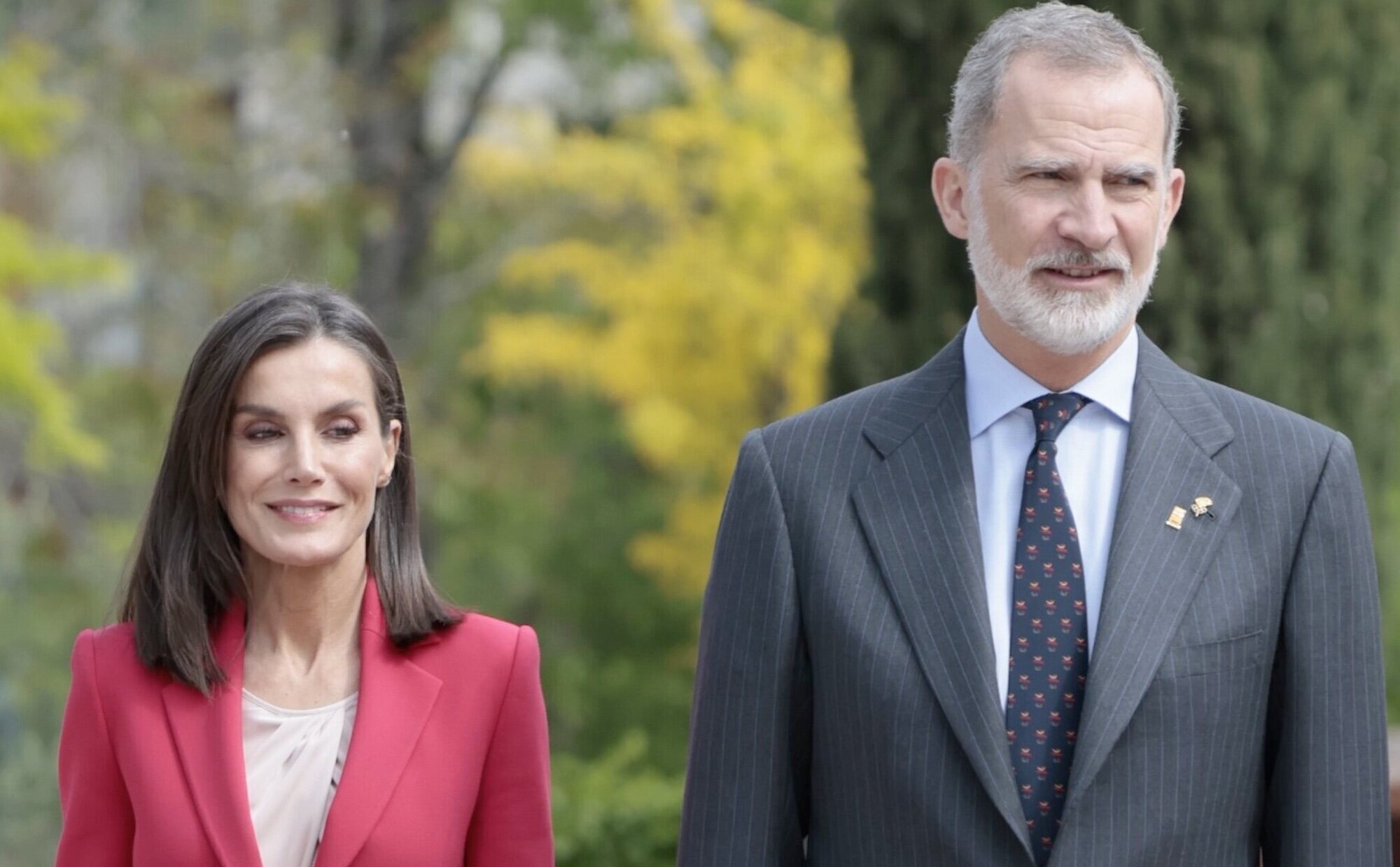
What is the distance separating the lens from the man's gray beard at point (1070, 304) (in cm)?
294

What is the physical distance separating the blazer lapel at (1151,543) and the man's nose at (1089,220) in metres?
0.28

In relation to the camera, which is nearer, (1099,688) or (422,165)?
(1099,688)

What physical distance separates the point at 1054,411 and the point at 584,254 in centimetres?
897

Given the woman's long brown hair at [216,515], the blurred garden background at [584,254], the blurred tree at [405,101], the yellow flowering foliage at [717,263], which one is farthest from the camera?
the blurred tree at [405,101]

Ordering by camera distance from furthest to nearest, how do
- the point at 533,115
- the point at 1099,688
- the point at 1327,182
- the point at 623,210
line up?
the point at 533,115 < the point at 623,210 < the point at 1327,182 < the point at 1099,688

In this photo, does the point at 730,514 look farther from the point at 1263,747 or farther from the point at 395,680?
the point at 1263,747

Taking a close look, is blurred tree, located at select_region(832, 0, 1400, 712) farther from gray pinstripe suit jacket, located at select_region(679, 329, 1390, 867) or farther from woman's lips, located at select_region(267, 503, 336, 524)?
woman's lips, located at select_region(267, 503, 336, 524)

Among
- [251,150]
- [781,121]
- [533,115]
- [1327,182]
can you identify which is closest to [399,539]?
[1327,182]

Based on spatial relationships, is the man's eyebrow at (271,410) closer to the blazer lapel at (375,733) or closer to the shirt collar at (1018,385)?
the blazer lapel at (375,733)

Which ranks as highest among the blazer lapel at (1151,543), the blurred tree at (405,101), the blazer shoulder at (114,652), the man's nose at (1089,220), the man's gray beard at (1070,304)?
the blurred tree at (405,101)

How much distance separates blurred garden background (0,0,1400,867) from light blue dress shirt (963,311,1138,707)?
9.88 ft

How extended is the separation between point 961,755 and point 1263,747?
46cm

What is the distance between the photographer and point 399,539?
331cm

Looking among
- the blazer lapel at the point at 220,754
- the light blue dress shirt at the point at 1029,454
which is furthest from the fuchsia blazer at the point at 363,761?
the light blue dress shirt at the point at 1029,454
